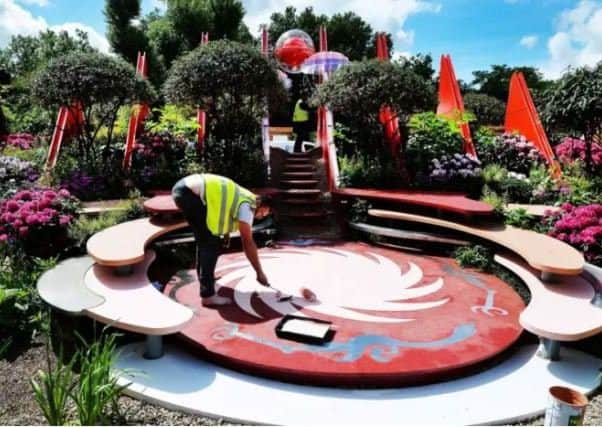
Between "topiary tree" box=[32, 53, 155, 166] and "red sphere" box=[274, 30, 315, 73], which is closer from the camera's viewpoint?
"topiary tree" box=[32, 53, 155, 166]

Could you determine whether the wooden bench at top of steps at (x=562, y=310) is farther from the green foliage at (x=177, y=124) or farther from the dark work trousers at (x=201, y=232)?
the green foliage at (x=177, y=124)

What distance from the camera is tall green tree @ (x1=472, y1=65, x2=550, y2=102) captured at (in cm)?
4128

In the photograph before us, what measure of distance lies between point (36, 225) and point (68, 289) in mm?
1512

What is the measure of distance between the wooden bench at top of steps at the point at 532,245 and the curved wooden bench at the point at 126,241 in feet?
11.3

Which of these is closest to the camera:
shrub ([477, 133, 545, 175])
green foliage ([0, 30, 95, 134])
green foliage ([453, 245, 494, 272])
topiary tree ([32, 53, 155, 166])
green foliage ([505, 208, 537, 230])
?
green foliage ([453, 245, 494, 272])

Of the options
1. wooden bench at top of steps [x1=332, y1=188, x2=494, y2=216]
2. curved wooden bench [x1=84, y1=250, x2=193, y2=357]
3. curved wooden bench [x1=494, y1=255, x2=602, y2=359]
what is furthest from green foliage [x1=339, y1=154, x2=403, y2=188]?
curved wooden bench [x1=84, y1=250, x2=193, y2=357]

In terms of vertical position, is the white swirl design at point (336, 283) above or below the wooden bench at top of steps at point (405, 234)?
below

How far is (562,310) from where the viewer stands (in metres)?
3.90

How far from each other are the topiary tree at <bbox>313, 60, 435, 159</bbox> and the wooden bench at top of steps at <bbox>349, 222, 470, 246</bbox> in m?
2.16

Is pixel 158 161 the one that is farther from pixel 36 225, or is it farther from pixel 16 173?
pixel 36 225

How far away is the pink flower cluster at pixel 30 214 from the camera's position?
16.9 ft

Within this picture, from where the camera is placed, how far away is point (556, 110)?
7.72 m

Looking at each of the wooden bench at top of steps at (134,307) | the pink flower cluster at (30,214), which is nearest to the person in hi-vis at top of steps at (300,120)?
the pink flower cluster at (30,214)

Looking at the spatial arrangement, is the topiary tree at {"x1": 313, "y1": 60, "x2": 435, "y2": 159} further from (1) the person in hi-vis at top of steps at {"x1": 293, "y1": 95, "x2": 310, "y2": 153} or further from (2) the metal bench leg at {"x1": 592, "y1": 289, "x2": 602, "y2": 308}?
(2) the metal bench leg at {"x1": 592, "y1": 289, "x2": 602, "y2": 308}
